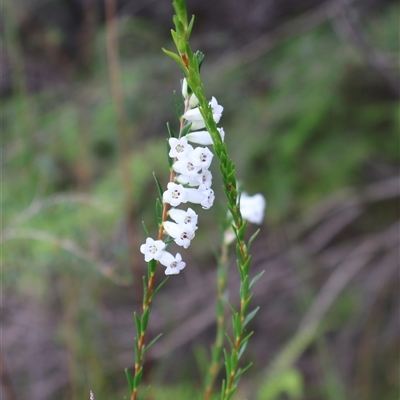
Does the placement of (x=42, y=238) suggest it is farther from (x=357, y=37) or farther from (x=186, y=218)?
(x=357, y=37)

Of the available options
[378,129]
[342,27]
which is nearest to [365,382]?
[378,129]

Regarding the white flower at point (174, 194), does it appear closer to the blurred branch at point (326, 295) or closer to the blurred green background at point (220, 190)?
the blurred green background at point (220, 190)

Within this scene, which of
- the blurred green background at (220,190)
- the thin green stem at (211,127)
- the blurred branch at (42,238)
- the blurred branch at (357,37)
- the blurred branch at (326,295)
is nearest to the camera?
the thin green stem at (211,127)

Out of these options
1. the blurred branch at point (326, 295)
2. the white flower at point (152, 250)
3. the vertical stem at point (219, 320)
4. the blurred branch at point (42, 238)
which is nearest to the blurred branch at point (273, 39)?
the blurred branch at point (326, 295)

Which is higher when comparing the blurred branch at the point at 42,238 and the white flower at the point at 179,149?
the blurred branch at the point at 42,238

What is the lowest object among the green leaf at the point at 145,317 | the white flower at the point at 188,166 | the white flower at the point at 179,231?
the green leaf at the point at 145,317

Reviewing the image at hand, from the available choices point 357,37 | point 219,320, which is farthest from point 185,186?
point 357,37

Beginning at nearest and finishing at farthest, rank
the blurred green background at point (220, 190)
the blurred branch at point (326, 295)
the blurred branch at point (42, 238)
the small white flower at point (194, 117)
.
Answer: the small white flower at point (194, 117) < the blurred branch at point (42, 238) < the blurred branch at point (326, 295) < the blurred green background at point (220, 190)

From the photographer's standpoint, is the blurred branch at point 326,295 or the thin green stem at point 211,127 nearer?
the thin green stem at point 211,127
